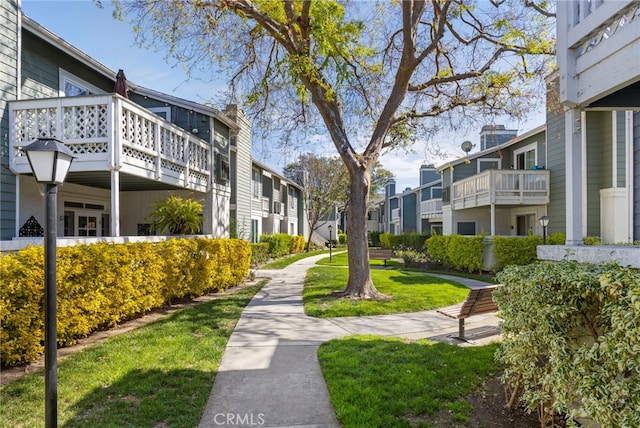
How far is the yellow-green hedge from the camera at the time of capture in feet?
16.4

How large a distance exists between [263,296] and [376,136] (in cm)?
560

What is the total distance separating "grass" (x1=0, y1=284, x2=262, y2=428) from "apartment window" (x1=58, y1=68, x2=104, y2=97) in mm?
8495

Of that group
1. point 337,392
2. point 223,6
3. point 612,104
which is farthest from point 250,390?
point 223,6

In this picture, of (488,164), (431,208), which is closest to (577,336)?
(488,164)

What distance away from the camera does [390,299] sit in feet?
33.2

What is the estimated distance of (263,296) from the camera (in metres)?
10.9

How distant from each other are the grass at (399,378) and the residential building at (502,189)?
10.2m

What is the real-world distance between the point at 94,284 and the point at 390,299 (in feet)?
22.5

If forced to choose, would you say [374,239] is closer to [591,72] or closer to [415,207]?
[415,207]

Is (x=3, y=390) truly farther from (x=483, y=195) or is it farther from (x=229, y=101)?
(x=483, y=195)

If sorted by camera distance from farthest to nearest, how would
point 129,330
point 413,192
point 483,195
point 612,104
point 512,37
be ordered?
A: point 413,192, point 483,195, point 512,37, point 129,330, point 612,104

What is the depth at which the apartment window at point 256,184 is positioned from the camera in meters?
23.1

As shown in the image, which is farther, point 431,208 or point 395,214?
point 395,214

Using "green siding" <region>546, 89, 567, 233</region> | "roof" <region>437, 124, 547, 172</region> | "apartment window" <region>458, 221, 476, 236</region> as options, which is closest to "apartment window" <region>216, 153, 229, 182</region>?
"roof" <region>437, 124, 547, 172</region>
